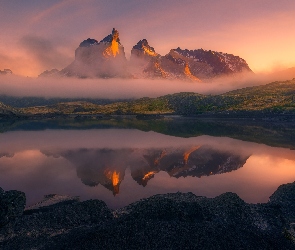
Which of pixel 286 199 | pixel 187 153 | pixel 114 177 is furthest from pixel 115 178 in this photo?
pixel 187 153

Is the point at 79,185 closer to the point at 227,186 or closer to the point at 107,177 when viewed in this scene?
the point at 107,177

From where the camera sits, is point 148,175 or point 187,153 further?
point 187,153

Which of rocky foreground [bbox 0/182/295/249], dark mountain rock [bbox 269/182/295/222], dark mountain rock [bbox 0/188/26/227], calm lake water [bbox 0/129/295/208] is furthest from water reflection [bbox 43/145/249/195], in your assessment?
dark mountain rock [bbox 269/182/295/222]

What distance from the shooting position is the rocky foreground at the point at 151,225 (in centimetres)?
3534

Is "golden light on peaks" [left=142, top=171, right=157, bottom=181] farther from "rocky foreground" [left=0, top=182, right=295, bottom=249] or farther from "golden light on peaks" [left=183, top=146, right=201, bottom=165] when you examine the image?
"rocky foreground" [left=0, top=182, right=295, bottom=249]

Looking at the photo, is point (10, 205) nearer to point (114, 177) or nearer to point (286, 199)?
point (114, 177)

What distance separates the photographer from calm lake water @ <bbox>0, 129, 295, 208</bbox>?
2404 inches

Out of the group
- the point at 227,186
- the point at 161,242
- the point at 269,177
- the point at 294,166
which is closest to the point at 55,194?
the point at 161,242

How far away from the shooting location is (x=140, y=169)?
80125mm

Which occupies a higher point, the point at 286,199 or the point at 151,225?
the point at 151,225

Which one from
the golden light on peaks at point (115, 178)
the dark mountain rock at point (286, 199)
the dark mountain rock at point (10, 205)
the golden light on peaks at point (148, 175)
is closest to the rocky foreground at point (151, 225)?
the dark mountain rock at point (10, 205)

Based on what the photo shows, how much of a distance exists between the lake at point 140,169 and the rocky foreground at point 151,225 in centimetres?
890

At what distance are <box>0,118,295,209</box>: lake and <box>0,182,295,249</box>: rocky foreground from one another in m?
8.90

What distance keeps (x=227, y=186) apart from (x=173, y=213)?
88.0ft
